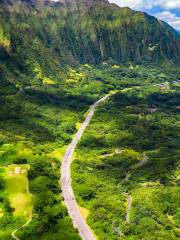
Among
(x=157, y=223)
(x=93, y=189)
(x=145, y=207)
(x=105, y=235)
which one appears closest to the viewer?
(x=105, y=235)

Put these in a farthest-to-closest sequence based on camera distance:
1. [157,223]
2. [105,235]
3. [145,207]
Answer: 1. [145,207]
2. [157,223]
3. [105,235]

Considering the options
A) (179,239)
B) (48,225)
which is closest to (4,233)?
(48,225)

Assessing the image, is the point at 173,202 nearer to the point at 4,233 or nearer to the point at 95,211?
the point at 95,211

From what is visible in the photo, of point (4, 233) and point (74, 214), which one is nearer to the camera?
point (4, 233)

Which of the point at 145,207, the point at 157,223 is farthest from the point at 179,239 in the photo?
the point at 145,207

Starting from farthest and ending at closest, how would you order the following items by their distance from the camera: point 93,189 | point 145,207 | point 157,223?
point 93,189 < point 145,207 < point 157,223

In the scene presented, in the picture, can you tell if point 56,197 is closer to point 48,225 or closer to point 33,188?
point 33,188
